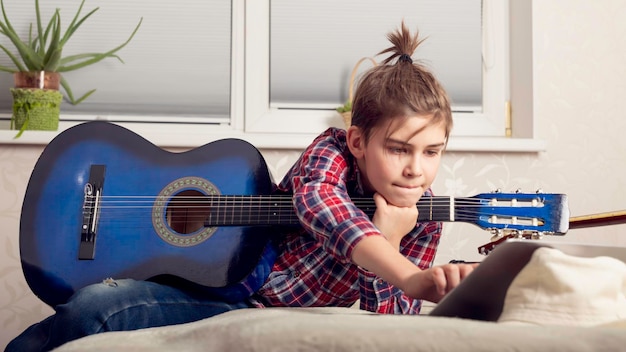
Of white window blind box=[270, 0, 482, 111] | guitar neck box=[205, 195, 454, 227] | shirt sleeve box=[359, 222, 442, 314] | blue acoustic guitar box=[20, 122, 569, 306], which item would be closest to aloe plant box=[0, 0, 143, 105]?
white window blind box=[270, 0, 482, 111]

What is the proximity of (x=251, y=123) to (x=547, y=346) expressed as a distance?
5.96 ft

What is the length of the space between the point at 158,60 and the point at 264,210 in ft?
3.18

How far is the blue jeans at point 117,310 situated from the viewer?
1164mm

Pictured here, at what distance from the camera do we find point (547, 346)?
0.43 meters

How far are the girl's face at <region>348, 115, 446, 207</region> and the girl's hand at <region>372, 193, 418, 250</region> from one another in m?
0.01

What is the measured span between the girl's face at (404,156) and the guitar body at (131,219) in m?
0.29

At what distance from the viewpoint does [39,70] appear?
203cm

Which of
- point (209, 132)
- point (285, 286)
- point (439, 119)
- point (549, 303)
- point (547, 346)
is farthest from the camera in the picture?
point (209, 132)

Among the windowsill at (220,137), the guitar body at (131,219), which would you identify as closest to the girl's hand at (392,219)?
the guitar body at (131,219)

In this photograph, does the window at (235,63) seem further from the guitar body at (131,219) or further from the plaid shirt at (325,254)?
the plaid shirt at (325,254)

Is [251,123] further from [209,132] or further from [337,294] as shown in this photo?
[337,294]

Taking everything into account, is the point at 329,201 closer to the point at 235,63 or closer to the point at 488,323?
the point at 488,323

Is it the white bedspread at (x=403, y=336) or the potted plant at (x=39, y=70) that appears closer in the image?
the white bedspread at (x=403, y=336)

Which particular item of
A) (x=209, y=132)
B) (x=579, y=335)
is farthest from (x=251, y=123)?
(x=579, y=335)
